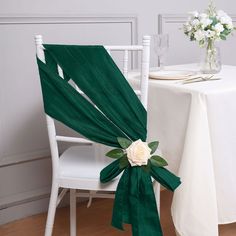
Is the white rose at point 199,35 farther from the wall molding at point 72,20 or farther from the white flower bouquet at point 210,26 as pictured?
the wall molding at point 72,20

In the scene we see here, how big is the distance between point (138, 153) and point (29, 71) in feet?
3.18

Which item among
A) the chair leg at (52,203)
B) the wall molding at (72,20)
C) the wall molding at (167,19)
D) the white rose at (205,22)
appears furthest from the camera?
the wall molding at (167,19)

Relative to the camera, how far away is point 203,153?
1338 millimetres

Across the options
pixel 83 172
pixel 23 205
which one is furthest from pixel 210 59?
pixel 23 205

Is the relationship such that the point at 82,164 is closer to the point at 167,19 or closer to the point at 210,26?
the point at 210,26

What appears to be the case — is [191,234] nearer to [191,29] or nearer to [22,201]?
[191,29]

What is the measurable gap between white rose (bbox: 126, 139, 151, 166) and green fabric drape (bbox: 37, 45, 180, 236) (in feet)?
0.11

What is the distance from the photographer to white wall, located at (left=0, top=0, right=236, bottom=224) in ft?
6.28

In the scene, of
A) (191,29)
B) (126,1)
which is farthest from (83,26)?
(191,29)

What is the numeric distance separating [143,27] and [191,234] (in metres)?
1.39

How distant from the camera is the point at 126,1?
2.23 m

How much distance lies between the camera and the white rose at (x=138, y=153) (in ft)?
4.17

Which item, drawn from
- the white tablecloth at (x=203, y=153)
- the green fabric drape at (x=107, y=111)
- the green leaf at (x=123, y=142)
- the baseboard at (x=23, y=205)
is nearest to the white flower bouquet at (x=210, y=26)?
the white tablecloth at (x=203, y=153)

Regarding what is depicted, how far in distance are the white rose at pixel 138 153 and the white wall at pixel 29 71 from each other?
2.95ft
